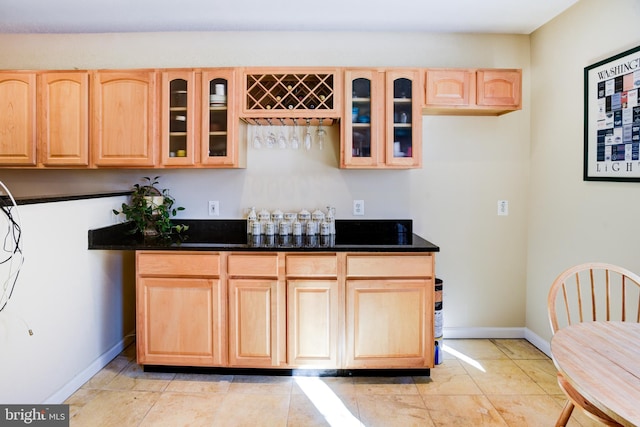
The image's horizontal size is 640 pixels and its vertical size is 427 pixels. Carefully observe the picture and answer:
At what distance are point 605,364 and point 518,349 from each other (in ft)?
6.88

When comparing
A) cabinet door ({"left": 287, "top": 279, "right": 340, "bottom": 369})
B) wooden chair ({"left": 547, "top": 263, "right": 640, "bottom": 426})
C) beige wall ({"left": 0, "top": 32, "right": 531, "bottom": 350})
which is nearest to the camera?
wooden chair ({"left": 547, "top": 263, "right": 640, "bottom": 426})

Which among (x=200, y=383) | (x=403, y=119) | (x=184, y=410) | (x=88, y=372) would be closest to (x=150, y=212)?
(x=88, y=372)

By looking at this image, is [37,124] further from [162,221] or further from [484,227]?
[484,227]

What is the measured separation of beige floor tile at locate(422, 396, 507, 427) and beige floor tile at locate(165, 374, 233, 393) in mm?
1242

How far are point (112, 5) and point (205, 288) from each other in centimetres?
199

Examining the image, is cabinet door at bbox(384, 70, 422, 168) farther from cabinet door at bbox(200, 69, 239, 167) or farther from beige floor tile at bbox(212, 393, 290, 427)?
beige floor tile at bbox(212, 393, 290, 427)

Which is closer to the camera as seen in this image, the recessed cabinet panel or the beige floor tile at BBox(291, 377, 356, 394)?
the beige floor tile at BBox(291, 377, 356, 394)

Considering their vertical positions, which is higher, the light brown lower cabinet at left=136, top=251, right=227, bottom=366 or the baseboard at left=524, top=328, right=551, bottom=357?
the light brown lower cabinet at left=136, top=251, right=227, bottom=366

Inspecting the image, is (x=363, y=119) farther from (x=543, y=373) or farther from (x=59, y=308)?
(x=59, y=308)

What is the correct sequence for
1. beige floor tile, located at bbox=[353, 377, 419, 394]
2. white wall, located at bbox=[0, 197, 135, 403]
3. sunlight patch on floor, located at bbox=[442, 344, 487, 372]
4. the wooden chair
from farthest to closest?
sunlight patch on floor, located at bbox=[442, 344, 487, 372], beige floor tile, located at bbox=[353, 377, 419, 394], white wall, located at bbox=[0, 197, 135, 403], the wooden chair

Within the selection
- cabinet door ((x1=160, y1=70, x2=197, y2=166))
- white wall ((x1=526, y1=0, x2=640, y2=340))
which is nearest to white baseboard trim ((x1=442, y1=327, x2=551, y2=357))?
white wall ((x1=526, y1=0, x2=640, y2=340))

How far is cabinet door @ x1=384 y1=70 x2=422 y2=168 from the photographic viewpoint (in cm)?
277

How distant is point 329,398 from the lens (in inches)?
92.5

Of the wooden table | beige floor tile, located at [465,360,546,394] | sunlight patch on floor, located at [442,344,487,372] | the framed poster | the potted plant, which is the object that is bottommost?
beige floor tile, located at [465,360,546,394]
